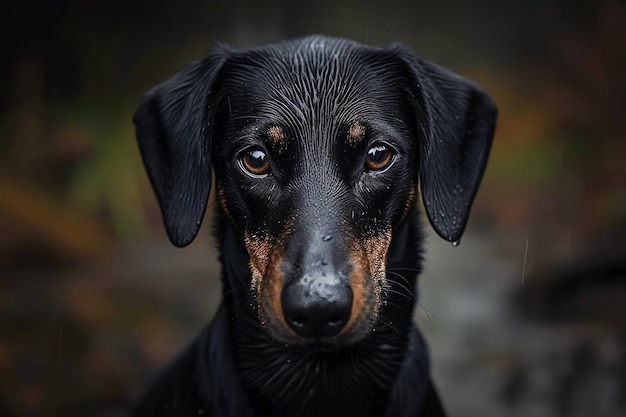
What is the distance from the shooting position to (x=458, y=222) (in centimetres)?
330

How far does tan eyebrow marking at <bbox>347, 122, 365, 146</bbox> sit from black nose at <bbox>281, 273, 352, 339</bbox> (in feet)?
1.81

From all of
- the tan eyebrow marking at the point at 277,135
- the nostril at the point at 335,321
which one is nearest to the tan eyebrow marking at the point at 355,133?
the tan eyebrow marking at the point at 277,135

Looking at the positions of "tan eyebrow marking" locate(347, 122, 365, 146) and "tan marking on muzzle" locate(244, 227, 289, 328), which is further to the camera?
"tan eyebrow marking" locate(347, 122, 365, 146)

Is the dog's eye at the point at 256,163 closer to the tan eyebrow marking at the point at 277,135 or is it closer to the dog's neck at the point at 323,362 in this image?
the tan eyebrow marking at the point at 277,135

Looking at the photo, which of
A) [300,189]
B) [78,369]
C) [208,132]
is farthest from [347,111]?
[78,369]

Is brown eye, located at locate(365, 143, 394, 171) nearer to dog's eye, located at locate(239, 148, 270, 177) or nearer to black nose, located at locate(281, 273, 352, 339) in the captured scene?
dog's eye, located at locate(239, 148, 270, 177)

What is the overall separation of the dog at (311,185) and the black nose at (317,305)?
0.42 feet

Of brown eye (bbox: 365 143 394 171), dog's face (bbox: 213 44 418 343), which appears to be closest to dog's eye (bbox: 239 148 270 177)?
dog's face (bbox: 213 44 418 343)

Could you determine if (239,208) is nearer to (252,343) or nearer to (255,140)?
(255,140)

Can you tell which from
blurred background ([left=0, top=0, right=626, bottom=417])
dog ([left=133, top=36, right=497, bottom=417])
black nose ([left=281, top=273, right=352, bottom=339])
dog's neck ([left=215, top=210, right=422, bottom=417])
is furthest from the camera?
blurred background ([left=0, top=0, right=626, bottom=417])

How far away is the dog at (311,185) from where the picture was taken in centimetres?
301

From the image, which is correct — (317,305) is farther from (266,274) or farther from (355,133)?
(355,133)

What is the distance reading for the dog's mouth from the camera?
2.69 m

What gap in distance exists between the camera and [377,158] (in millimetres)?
3072
